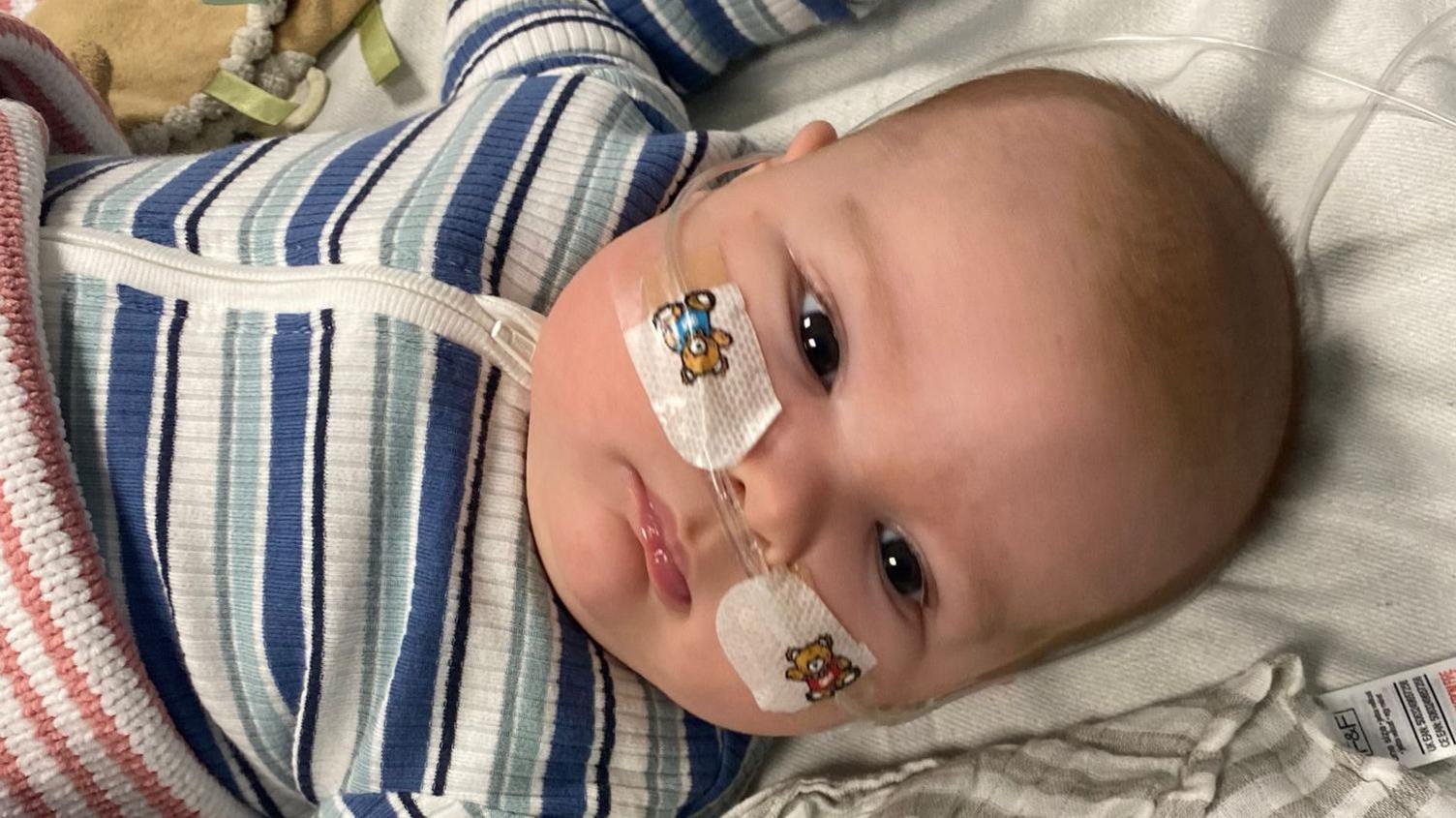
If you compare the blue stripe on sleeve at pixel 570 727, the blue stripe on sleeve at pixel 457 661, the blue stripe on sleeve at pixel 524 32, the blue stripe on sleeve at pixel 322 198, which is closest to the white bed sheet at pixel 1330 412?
the blue stripe on sleeve at pixel 570 727

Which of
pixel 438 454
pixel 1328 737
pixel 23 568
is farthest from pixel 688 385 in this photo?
pixel 1328 737

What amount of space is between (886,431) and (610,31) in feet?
2.29

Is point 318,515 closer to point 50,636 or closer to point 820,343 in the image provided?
point 50,636

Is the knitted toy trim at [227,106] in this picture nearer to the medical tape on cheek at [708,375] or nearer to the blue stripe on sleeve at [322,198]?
the blue stripe on sleeve at [322,198]

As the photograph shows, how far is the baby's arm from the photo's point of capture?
4.10 ft

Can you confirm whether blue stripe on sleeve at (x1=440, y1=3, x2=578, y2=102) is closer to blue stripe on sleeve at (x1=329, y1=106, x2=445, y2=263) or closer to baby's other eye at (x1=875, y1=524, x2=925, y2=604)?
blue stripe on sleeve at (x1=329, y1=106, x2=445, y2=263)

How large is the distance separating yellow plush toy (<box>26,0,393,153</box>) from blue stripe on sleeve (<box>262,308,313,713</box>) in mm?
518

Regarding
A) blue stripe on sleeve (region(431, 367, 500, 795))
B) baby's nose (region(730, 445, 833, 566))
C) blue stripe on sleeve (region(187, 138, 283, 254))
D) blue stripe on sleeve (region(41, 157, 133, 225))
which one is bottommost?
blue stripe on sleeve (region(431, 367, 500, 795))

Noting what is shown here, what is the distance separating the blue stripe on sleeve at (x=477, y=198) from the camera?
0.98 m

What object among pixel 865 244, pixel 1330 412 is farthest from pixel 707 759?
pixel 1330 412

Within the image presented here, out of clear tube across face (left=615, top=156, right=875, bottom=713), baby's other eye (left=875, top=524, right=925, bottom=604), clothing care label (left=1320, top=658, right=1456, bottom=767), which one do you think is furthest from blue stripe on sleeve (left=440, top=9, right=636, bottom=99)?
clothing care label (left=1320, top=658, right=1456, bottom=767)

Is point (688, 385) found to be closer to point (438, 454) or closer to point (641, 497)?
point (641, 497)

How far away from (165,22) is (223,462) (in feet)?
2.21

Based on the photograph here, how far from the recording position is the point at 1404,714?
987mm
